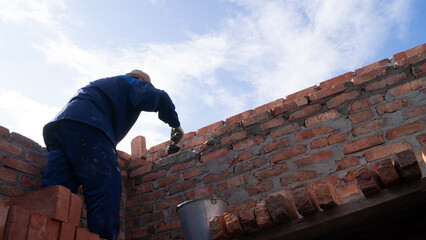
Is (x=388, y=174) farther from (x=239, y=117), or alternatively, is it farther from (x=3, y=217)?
(x=239, y=117)

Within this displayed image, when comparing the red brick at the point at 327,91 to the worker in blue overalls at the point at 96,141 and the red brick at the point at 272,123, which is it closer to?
the red brick at the point at 272,123

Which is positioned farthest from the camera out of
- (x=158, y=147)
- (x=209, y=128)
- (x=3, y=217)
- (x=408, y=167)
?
(x=158, y=147)

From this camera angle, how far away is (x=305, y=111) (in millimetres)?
2721

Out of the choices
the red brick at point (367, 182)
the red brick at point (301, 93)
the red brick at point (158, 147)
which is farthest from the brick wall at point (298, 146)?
the red brick at point (367, 182)

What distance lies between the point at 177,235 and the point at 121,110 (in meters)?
0.99

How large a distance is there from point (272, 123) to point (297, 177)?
1.50ft

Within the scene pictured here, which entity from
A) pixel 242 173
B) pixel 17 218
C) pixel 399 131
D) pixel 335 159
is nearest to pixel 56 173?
pixel 17 218

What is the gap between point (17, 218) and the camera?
4.58ft

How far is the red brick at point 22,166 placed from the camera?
94.4 inches

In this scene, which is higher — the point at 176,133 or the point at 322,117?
the point at 176,133

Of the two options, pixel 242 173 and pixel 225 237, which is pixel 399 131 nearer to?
pixel 242 173

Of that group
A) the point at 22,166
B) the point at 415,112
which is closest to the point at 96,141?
the point at 22,166

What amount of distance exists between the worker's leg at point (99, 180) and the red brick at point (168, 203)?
0.83 meters

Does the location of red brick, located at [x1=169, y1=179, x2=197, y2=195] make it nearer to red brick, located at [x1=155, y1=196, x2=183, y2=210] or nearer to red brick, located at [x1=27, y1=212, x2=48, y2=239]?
red brick, located at [x1=155, y1=196, x2=183, y2=210]
